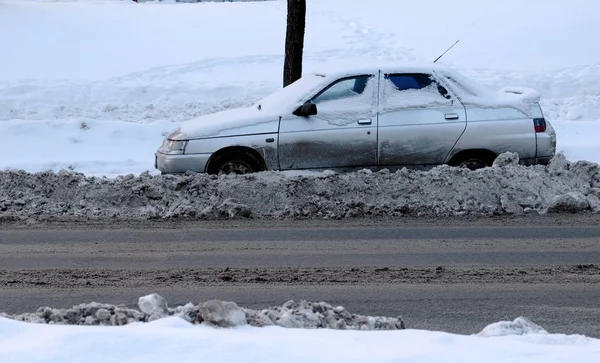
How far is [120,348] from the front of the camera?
4.94 m

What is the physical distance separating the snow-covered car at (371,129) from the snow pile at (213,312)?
573 centimetres

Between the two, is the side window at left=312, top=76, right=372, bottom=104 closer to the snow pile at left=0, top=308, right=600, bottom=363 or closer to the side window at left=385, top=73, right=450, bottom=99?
the side window at left=385, top=73, right=450, bottom=99

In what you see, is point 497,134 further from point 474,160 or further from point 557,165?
point 557,165

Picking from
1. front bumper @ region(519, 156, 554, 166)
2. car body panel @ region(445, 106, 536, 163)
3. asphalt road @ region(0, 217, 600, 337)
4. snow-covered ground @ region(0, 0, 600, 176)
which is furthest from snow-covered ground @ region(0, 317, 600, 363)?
snow-covered ground @ region(0, 0, 600, 176)

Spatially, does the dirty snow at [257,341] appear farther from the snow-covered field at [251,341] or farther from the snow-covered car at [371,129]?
the snow-covered car at [371,129]

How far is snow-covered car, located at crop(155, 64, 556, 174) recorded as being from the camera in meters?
11.7

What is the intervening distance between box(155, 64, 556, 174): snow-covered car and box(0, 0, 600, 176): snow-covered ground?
11.4 ft

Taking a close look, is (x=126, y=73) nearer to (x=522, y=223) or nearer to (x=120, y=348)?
(x=522, y=223)

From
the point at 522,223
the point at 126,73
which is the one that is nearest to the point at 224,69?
the point at 126,73

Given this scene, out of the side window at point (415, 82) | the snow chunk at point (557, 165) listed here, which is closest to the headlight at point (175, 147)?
A: the side window at point (415, 82)

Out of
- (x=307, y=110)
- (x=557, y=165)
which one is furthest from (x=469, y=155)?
(x=307, y=110)

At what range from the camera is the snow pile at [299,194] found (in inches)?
428

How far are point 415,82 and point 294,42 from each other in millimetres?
4770

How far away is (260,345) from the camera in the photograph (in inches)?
199
